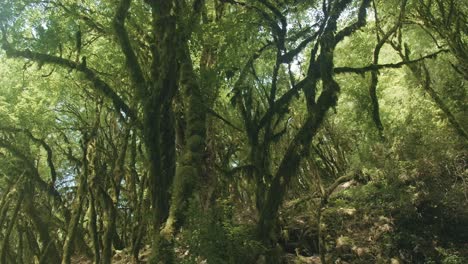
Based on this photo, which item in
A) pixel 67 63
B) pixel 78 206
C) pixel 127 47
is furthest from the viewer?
pixel 78 206

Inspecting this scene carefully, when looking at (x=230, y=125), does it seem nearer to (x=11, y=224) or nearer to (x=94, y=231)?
(x=94, y=231)

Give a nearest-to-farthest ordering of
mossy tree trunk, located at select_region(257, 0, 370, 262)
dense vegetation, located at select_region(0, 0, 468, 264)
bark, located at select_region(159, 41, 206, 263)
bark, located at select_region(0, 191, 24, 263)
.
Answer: bark, located at select_region(159, 41, 206, 263)
dense vegetation, located at select_region(0, 0, 468, 264)
mossy tree trunk, located at select_region(257, 0, 370, 262)
bark, located at select_region(0, 191, 24, 263)

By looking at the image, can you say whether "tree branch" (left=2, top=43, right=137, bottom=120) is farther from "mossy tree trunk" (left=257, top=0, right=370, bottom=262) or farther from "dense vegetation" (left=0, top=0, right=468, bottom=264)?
"mossy tree trunk" (left=257, top=0, right=370, bottom=262)

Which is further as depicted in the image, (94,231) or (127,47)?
(94,231)

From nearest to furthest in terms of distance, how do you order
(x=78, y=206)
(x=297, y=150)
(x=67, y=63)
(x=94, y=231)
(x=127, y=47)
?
1. (x=127, y=47)
2. (x=297, y=150)
3. (x=67, y=63)
4. (x=78, y=206)
5. (x=94, y=231)

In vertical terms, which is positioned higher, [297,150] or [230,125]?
[230,125]

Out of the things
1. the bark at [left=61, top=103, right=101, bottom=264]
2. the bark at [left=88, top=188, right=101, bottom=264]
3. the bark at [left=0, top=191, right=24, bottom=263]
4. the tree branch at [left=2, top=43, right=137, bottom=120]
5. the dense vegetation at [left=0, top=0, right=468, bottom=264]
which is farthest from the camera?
the bark at [left=0, top=191, right=24, bottom=263]

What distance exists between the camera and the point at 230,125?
1223 centimetres

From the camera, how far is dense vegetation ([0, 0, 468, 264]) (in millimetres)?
8758

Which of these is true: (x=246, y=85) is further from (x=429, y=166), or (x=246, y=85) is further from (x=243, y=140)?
(x=429, y=166)

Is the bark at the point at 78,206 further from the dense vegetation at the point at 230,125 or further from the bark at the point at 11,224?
the bark at the point at 11,224

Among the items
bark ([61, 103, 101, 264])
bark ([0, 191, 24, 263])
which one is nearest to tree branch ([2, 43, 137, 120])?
bark ([61, 103, 101, 264])

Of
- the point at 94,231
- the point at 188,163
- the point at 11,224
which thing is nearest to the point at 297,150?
the point at 188,163

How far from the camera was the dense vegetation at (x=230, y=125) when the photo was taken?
28.7ft
